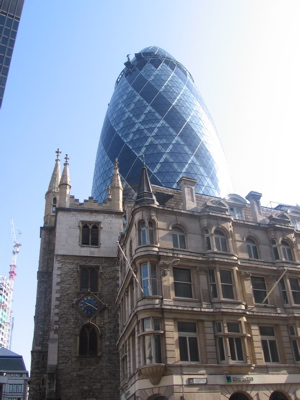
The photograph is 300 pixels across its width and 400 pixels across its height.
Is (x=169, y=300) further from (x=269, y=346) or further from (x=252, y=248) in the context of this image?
(x=252, y=248)

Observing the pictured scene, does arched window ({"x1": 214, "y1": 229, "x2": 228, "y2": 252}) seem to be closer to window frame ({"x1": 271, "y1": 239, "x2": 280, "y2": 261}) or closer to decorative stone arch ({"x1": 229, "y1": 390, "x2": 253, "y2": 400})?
window frame ({"x1": 271, "y1": 239, "x2": 280, "y2": 261})

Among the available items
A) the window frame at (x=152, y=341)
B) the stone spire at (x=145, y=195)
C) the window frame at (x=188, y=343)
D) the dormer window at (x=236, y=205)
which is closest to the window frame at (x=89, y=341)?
the window frame at (x=152, y=341)

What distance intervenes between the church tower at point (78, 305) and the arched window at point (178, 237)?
10.4 m

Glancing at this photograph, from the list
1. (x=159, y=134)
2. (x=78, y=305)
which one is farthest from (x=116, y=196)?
(x=159, y=134)

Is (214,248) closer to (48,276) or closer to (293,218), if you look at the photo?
(293,218)

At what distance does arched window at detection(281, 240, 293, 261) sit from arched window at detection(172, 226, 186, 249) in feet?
23.6

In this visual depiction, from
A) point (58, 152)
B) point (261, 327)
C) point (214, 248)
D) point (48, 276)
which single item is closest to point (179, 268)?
point (214, 248)

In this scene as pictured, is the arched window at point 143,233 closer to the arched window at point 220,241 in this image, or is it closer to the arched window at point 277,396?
the arched window at point 220,241

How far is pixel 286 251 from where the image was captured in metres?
29.1

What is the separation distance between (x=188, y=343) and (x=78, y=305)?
12529 millimetres

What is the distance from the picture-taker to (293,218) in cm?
3409

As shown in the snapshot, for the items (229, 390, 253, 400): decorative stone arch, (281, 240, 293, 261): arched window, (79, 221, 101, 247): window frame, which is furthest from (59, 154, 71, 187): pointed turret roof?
(229, 390, 253, 400): decorative stone arch

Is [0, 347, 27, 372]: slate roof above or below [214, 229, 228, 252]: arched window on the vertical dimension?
above

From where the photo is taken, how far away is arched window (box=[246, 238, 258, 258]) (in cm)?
2825
